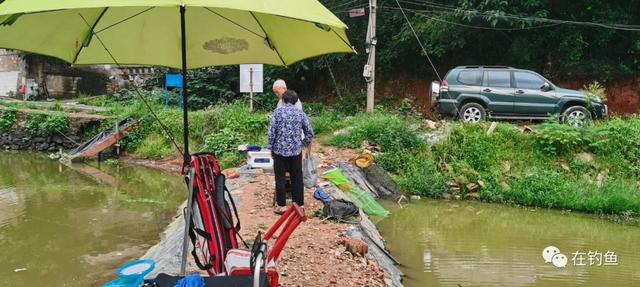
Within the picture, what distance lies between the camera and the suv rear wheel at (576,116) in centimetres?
1272

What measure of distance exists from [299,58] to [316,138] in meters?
9.25

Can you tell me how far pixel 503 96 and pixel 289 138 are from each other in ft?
30.2

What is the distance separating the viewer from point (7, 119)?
1862 centimetres

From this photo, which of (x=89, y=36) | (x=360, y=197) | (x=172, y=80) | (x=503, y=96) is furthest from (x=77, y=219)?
(x=503, y=96)

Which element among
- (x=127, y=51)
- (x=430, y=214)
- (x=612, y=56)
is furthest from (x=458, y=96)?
(x=127, y=51)

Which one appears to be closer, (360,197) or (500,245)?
(500,245)

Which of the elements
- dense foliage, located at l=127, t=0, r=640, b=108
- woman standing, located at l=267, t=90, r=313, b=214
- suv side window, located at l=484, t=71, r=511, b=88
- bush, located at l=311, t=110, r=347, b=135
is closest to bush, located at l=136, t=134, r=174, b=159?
bush, located at l=311, t=110, r=347, b=135

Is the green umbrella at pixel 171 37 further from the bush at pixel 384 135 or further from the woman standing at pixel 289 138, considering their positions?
the bush at pixel 384 135

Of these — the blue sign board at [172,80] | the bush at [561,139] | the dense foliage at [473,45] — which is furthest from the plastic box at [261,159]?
the dense foliage at [473,45]

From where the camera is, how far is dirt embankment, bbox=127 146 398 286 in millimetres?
4934

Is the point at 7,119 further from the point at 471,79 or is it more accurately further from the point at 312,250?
the point at 312,250

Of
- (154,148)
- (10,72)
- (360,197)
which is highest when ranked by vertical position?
(10,72)

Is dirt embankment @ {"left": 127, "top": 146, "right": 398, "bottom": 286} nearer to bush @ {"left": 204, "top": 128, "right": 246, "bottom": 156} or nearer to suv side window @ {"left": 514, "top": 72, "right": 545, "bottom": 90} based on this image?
bush @ {"left": 204, "top": 128, "right": 246, "bottom": 156}

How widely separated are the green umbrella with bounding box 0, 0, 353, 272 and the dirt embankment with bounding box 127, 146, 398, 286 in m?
1.67
